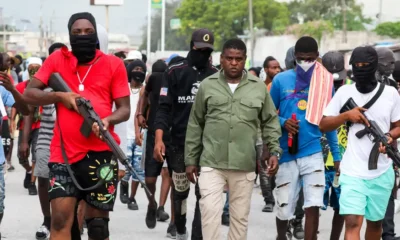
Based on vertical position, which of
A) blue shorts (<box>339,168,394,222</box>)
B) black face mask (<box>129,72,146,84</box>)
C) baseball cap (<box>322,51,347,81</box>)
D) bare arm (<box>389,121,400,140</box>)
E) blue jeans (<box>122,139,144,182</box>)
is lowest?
blue jeans (<box>122,139,144,182</box>)

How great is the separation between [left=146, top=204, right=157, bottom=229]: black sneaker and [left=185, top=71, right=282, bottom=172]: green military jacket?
3.19m

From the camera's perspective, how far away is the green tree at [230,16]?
299 ft

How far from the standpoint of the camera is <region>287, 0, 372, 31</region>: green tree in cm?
11619

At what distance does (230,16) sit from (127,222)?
80.5 meters

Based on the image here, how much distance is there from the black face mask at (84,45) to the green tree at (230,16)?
271 ft

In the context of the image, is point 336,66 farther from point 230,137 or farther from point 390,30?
point 390,30

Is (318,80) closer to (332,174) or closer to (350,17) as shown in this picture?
(332,174)

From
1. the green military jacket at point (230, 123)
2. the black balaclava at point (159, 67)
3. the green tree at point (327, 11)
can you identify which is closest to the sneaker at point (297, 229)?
the black balaclava at point (159, 67)

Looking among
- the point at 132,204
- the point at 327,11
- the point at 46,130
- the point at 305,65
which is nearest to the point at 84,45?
the point at 305,65

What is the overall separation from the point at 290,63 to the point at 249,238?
222cm

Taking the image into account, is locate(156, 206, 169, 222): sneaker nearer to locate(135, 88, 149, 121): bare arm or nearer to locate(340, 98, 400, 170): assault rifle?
locate(135, 88, 149, 121): bare arm

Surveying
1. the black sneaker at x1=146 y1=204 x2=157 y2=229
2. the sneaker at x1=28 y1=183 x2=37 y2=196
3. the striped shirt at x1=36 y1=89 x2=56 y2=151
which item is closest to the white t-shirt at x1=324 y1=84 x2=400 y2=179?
the striped shirt at x1=36 y1=89 x2=56 y2=151

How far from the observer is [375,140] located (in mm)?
7770

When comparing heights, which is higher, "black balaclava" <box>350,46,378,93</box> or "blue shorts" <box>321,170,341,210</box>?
"black balaclava" <box>350,46,378,93</box>
